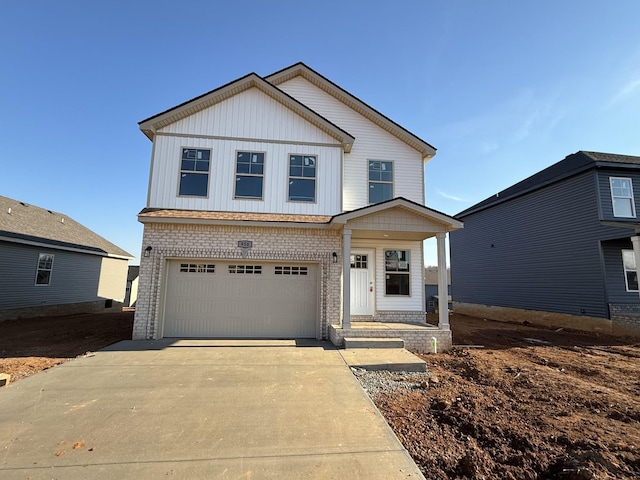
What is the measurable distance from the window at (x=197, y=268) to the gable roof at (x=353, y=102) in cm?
676

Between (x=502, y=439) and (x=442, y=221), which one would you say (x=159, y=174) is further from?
(x=502, y=439)

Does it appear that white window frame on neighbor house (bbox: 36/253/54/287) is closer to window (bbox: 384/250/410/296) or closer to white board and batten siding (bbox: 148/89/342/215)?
white board and batten siding (bbox: 148/89/342/215)

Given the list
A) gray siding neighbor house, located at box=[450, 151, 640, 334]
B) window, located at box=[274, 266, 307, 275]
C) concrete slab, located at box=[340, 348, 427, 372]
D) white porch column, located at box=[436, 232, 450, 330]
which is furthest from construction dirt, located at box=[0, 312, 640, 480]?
window, located at box=[274, 266, 307, 275]

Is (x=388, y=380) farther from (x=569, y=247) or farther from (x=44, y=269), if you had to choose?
(x=44, y=269)

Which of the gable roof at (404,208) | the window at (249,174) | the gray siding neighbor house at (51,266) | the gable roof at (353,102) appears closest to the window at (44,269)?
the gray siding neighbor house at (51,266)

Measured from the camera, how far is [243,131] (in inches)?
369

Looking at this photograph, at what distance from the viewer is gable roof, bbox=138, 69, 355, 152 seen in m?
8.97

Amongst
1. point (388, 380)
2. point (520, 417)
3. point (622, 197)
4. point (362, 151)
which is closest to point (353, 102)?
point (362, 151)

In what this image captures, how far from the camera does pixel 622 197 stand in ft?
40.0

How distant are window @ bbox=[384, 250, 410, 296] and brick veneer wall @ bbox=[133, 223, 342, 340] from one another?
1.83 meters

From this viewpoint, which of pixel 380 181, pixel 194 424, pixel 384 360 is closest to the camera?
pixel 194 424

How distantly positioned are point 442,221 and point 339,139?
4.09 meters

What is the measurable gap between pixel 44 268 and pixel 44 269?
0.05m

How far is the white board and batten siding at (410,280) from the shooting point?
9.52 meters
